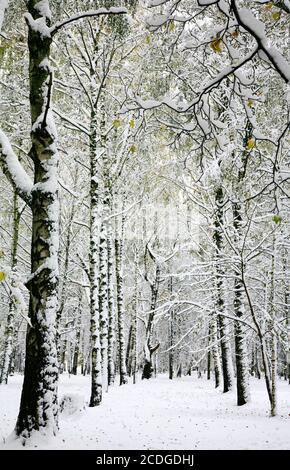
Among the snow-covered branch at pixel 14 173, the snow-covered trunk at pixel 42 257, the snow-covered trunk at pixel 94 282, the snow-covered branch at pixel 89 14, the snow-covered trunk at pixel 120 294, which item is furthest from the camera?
→ the snow-covered trunk at pixel 120 294

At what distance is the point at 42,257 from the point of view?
16.8ft

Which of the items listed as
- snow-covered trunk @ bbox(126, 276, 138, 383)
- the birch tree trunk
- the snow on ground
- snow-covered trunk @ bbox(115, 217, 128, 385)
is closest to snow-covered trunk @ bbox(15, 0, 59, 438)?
the snow on ground

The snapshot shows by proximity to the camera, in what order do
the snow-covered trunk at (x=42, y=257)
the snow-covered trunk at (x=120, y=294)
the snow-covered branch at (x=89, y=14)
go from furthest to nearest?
1. the snow-covered trunk at (x=120, y=294)
2. the snow-covered branch at (x=89, y=14)
3. the snow-covered trunk at (x=42, y=257)

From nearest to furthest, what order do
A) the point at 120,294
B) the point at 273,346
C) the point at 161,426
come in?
the point at 161,426 → the point at 273,346 → the point at 120,294

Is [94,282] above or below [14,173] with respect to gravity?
below

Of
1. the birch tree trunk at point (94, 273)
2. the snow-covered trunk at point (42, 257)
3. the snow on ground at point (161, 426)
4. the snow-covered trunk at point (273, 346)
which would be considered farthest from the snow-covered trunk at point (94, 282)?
the snow-covered trunk at point (42, 257)

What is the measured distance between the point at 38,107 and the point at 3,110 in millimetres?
6116

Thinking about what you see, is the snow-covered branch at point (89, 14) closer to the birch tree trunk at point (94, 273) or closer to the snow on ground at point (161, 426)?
the birch tree trunk at point (94, 273)

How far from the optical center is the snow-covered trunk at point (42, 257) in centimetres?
467

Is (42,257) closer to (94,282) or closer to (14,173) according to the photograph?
(14,173)

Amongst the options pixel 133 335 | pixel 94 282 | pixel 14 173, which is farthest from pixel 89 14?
pixel 133 335

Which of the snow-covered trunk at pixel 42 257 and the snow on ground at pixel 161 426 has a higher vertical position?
the snow-covered trunk at pixel 42 257
